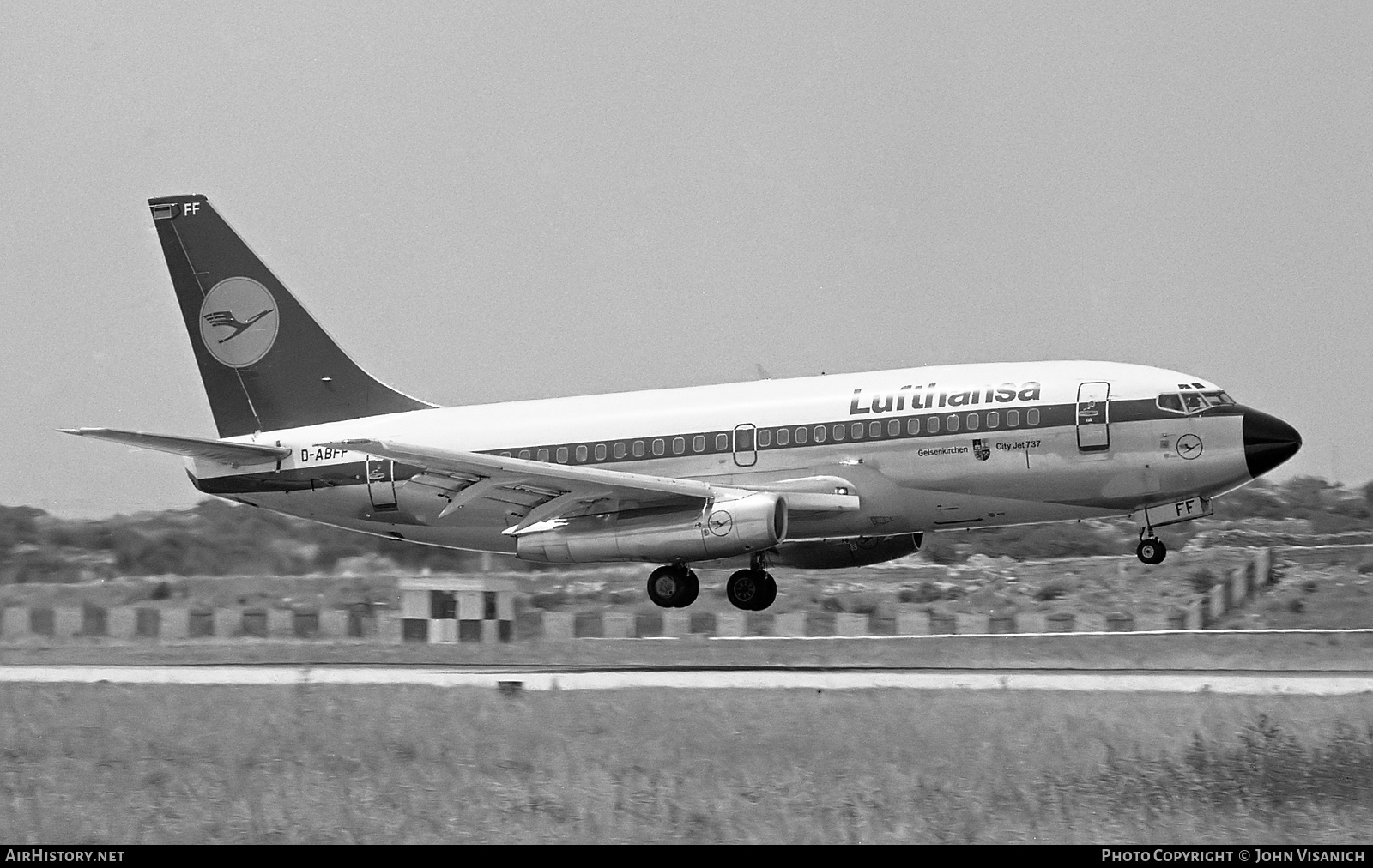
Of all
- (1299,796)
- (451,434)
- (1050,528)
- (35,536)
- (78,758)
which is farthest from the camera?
(1050,528)

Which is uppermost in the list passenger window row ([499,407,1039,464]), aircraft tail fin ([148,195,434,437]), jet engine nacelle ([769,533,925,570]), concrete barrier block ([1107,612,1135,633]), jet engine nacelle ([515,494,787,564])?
aircraft tail fin ([148,195,434,437])

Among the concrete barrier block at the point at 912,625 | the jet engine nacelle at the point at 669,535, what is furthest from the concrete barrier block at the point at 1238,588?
the jet engine nacelle at the point at 669,535

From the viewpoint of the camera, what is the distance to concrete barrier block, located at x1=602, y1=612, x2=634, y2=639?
41531mm

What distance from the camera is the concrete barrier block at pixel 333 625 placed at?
1598 inches

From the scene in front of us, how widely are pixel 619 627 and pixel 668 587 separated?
9669 millimetres

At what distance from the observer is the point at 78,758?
66.5ft

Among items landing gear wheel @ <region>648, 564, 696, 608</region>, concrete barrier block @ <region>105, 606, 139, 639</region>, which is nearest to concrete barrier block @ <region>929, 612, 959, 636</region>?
landing gear wheel @ <region>648, 564, 696, 608</region>

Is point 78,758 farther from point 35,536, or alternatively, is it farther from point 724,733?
point 35,536

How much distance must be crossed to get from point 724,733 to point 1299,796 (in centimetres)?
673

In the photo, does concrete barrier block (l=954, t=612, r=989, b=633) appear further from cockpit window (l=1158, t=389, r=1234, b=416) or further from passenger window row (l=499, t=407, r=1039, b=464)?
cockpit window (l=1158, t=389, r=1234, b=416)

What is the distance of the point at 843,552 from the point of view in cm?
3469

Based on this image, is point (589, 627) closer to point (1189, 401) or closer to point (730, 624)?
point (730, 624)

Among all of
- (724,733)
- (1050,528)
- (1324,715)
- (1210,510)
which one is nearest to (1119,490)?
(1210,510)

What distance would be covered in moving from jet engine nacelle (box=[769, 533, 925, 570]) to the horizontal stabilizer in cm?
1058
